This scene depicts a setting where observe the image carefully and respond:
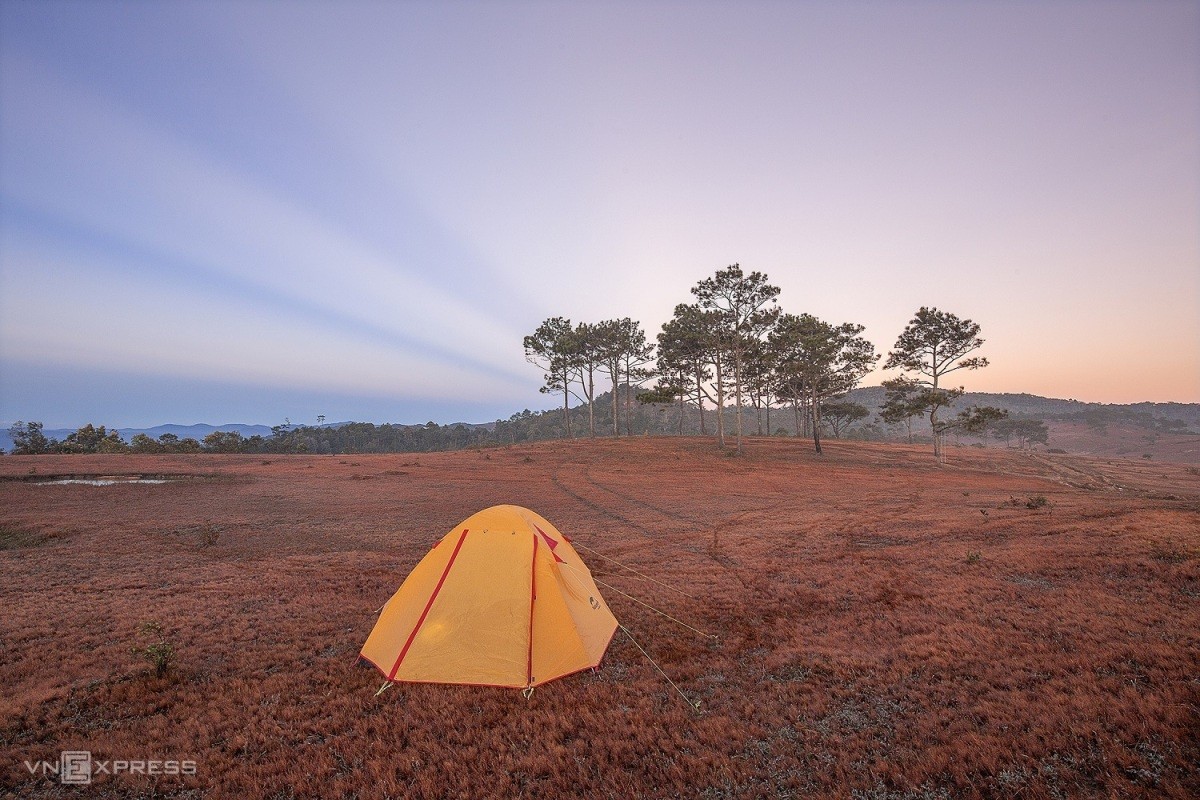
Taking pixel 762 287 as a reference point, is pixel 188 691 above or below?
below

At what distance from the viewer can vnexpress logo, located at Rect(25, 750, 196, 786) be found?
4723 mm

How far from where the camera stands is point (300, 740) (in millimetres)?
5340

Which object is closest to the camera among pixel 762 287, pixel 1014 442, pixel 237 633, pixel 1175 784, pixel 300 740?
pixel 1175 784

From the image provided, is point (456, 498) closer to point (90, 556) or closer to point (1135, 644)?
Answer: point (90, 556)

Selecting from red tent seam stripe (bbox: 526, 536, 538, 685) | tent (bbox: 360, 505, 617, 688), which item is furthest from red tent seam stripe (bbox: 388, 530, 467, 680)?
red tent seam stripe (bbox: 526, 536, 538, 685)

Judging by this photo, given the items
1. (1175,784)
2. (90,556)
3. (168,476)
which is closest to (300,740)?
(1175,784)

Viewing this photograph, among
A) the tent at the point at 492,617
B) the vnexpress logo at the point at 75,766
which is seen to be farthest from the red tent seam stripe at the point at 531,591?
the vnexpress logo at the point at 75,766

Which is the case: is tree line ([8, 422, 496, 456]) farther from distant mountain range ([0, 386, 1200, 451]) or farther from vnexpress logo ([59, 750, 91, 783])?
vnexpress logo ([59, 750, 91, 783])

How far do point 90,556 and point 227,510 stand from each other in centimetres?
749

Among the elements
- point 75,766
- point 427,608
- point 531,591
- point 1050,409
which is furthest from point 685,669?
point 1050,409

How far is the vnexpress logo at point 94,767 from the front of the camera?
4.72m

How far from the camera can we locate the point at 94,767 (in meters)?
4.82

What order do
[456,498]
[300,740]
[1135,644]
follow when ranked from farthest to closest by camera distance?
[456,498]
[1135,644]
[300,740]

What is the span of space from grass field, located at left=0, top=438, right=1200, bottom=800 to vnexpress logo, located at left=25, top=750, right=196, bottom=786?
97 mm
